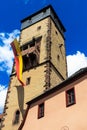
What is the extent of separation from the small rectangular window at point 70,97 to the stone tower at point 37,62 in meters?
5.03

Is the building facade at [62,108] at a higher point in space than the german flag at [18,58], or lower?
lower

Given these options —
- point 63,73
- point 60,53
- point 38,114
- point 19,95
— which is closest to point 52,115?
point 38,114

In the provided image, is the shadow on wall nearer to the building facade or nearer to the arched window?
the arched window

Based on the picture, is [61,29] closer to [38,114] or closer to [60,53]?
[60,53]

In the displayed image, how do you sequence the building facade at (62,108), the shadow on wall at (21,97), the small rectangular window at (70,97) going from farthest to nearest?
1. the shadow on wall at (21,97)
2. the small rectangular window at (70,97)
3. the building facade at (62,108)

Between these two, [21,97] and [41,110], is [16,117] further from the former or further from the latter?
[41,110]

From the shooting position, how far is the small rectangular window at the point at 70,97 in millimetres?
14502

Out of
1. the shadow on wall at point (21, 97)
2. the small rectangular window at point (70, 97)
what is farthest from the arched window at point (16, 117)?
the small rectangular window at point (70, 97)

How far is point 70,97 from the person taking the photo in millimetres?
14969

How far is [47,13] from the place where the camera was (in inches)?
1359

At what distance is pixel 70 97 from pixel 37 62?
484 inches

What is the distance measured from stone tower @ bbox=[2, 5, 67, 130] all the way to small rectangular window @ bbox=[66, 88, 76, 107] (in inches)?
198

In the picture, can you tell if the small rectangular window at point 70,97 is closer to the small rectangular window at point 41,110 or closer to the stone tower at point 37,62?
the small rectangular window at point 41,110

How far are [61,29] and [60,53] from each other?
669 centimetres
